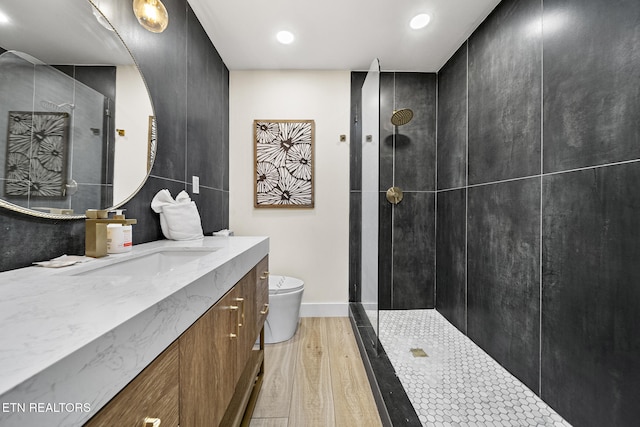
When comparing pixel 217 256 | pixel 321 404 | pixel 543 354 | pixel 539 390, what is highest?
pixel 217 256

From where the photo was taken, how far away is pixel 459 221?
7.14 ft

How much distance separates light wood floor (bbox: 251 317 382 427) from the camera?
1.37 metres

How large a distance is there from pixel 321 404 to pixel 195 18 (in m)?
2.50

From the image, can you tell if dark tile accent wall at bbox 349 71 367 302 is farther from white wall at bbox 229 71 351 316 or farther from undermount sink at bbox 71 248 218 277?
undermount sink at bbox 71 248 218 277

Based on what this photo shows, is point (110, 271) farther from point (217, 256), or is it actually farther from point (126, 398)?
point (126, 398)

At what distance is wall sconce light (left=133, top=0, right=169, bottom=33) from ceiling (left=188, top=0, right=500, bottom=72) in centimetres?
56

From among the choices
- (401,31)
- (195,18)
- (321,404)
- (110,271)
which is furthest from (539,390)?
(195,18)

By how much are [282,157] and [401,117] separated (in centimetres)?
111

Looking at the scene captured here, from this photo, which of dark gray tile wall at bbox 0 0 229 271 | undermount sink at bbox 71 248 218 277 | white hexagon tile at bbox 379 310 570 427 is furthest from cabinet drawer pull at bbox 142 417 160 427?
white hexagon tile at bbox 379 310 570 427

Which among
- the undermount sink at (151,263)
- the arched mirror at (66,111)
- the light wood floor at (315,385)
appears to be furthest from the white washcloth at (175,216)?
the light wood floor at (315,385)

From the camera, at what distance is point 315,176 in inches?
101

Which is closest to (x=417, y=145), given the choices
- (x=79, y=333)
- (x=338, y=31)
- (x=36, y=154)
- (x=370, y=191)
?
(x=370, y=191)

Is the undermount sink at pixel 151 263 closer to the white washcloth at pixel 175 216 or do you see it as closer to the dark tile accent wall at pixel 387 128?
the white washcloth at pixel 175 216

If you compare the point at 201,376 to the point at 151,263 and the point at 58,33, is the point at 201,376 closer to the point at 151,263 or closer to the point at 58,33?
the point at 151,263
